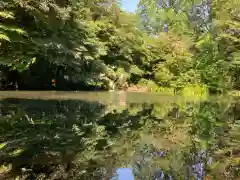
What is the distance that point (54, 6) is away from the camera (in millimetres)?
19156

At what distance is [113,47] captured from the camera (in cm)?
3122

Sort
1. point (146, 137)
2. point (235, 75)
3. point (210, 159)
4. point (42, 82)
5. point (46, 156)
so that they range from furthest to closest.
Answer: point (235, 75)
point (42, 82)
point (146, 137)
point (210, 159)
point (46, 156)

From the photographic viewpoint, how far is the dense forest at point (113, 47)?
19.2 m

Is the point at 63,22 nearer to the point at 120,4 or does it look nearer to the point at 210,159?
the point at 120,4

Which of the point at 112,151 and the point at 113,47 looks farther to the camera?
the point at 113,47

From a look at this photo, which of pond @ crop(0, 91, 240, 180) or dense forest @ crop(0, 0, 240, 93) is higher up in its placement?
dense forest @ crop(0, 0, 240, 93)

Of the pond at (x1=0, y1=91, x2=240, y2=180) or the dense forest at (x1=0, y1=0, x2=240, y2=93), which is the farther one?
the dense forest at (x1=0, y1=0, x2=240, y2=93)

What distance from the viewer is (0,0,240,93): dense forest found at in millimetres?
19250

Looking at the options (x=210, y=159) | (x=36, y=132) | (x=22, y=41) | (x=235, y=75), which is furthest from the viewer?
(x=235, y=75)

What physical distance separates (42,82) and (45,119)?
1565cm

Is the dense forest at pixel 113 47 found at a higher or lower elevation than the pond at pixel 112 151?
higher

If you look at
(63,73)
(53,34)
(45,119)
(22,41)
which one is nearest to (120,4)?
(63,73)

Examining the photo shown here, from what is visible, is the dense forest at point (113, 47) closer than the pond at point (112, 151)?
No

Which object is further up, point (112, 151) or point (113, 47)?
point (113, 47)
